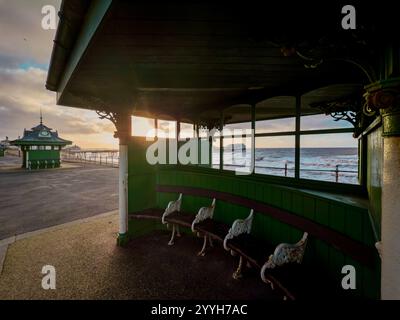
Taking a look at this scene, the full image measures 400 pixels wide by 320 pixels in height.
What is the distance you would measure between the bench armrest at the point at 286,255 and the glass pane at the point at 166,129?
15.9ft

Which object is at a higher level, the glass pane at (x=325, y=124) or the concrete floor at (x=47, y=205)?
the glass pane at (x=325, y=124)

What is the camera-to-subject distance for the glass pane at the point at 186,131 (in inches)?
276

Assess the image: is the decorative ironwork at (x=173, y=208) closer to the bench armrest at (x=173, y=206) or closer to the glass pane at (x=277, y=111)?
the bench armrest at (x=173, y=206)

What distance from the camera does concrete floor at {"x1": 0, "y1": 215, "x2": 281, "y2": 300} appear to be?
3.43 metres

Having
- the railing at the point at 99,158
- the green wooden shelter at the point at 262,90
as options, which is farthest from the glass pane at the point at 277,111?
the railing at the point at 99,158

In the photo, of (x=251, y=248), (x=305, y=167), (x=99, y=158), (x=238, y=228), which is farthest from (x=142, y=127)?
(x=305, y=167)

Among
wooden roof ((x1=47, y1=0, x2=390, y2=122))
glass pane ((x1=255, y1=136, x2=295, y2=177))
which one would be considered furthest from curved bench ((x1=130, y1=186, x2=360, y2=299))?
wooden roof ((x1=47, y1=0, x2=390, y2=122))

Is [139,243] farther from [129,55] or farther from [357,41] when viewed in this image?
[357,41]

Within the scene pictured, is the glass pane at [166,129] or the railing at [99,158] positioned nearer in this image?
the glass pane at [166,129]

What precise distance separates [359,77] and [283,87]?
125 centimetres

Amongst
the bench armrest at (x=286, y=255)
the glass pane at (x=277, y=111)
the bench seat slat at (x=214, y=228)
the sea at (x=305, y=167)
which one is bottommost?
the bench seat slat at (x=214, y=228)

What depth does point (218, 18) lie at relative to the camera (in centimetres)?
220

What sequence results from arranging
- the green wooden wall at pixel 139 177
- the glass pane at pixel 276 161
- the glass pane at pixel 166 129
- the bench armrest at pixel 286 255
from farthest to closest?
the glass pane at pixel 166 129 < the green wooden wall at pixel 139 177 < the glass pane at pixel 276 161 < the bench armrest at pixel 286 255

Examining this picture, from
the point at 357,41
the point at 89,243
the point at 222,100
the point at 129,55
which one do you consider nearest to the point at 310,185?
the point at 357,41
